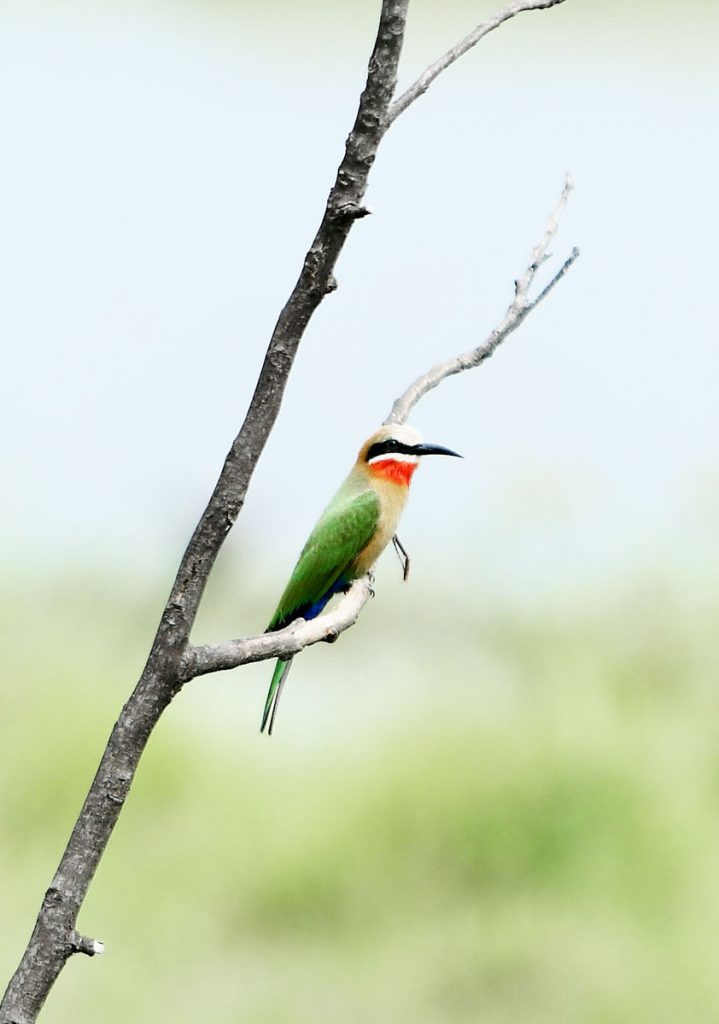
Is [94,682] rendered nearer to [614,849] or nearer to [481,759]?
[481,759]

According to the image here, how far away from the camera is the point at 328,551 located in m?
1.91

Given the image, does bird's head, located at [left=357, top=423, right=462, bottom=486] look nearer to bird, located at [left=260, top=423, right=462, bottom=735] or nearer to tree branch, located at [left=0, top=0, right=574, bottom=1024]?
bird, located at [left=260, top=423, right=462, bottom=735]

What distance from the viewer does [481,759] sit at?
3797 millimetres

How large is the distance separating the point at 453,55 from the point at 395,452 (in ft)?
3.08

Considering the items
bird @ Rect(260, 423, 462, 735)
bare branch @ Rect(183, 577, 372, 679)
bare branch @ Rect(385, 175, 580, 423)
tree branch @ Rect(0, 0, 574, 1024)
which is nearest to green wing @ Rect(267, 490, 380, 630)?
bird @ Rect(260, 423, 462, 735)

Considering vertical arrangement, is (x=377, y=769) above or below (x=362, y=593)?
above

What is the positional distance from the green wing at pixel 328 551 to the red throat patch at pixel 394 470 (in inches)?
1.4

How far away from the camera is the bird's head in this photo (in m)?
1.77

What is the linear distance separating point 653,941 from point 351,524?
2153 millimetres

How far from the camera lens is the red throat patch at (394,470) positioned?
6.35ft

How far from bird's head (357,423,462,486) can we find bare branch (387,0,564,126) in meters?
0.71

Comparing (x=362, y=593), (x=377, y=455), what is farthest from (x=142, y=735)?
(x=377, y=455)

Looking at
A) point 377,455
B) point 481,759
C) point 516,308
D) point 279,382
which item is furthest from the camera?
point 481,759

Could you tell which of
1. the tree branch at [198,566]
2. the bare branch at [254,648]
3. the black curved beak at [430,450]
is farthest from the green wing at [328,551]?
the tree branch at [198,566]
